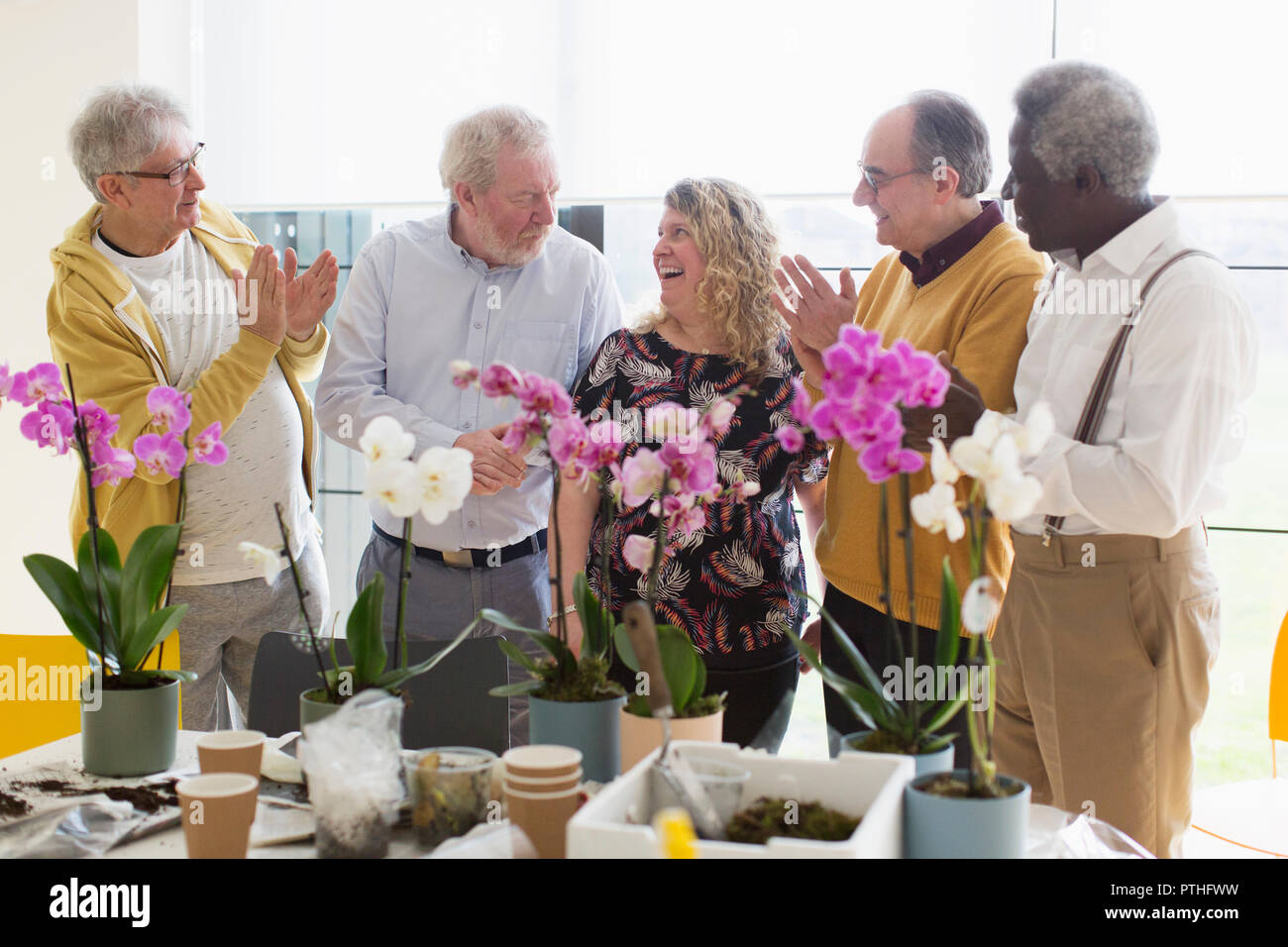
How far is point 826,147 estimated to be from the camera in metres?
3.10

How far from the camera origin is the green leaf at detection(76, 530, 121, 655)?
5.23ft

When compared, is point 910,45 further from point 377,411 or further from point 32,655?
point 32,655

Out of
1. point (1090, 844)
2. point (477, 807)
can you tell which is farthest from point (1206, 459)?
point (477, 807)

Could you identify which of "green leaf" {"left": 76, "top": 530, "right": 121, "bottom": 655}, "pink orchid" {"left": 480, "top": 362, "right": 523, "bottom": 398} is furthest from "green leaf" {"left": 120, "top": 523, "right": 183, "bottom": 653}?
"pink orchid" {"left": 480, "top": 362, "right": 523, "bottom": 398}

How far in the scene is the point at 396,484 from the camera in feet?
4.14

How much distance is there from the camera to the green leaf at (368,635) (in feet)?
4.74

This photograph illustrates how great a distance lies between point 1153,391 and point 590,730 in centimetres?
98

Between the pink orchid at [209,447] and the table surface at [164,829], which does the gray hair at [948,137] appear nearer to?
the pink orchid at [209,447]

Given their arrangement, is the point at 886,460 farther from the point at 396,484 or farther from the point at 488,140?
the point at 488,140

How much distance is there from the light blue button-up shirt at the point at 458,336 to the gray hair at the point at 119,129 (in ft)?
1.70

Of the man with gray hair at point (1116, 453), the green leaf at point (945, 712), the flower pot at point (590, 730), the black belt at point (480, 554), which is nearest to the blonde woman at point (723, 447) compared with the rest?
the black belt at point (480, 554)

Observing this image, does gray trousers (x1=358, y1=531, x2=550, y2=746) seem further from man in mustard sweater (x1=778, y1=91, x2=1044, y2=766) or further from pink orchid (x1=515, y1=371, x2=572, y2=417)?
pink orchid (x1=515, y1=371, x2=572, y2=417)
